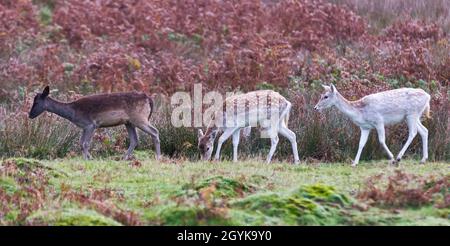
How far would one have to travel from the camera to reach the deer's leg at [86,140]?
1540cm

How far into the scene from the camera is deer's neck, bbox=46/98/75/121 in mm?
16031

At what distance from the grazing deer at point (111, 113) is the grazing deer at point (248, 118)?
2.90 feet

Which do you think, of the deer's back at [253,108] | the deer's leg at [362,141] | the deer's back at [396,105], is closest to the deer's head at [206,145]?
the deer's back at [253,108]

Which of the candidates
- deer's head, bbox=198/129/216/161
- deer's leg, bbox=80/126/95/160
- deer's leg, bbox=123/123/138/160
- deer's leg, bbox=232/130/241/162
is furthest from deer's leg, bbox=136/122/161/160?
deer's leg, bbox=232/130/241/162

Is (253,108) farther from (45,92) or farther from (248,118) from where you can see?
(45,92)

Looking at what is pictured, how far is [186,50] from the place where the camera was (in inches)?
973

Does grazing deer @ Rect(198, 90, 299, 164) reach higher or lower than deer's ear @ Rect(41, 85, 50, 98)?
lower

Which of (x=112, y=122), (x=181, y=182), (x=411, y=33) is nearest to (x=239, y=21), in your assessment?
(x=411, y=33)

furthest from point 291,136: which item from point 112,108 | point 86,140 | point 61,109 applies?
point 61,109

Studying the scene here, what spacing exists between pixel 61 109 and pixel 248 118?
3.20 metres

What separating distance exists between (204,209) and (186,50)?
1546cm

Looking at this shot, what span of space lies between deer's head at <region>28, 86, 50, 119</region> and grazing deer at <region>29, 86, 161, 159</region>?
1.1 inches

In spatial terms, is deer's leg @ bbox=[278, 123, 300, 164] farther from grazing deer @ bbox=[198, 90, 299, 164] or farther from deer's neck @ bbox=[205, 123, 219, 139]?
deer's neck @ bbox=[205, 123, 219, 139]
